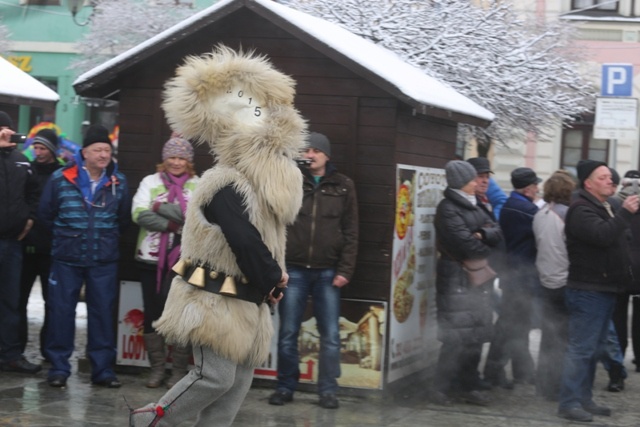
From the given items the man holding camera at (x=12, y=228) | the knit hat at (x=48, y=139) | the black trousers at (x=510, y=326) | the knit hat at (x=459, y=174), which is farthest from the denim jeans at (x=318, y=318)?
the knit hat at (x=48, y=139)

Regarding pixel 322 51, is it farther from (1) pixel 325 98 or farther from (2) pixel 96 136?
(2) pixel 96 136

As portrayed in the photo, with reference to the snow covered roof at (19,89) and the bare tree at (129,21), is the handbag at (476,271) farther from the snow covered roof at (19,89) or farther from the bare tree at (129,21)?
the bare tree at (129,21)

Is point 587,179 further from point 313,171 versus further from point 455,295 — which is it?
point 313,171

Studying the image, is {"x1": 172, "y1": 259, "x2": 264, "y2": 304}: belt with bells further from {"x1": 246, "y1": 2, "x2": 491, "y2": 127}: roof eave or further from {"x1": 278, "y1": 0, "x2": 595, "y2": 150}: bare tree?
{"x1": 278, "y1": 0, "x2": 595, "y2": 150}: bare tree

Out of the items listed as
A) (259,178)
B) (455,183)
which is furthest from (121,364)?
(259,178)

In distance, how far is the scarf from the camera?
336 inches

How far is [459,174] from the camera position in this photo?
29.0 feet

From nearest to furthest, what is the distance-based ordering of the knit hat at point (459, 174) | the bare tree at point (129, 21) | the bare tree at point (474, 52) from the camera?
1. the knit hat at point (459, 174)
2. the bare tree at point (474, 52)
3. the bare tree at point (129, 21)

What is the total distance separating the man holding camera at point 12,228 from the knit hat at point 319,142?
7.43ft

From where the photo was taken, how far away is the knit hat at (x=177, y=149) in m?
8.57

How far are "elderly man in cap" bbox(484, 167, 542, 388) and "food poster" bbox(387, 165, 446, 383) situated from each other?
573 millimetres

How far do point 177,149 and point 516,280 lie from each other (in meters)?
3.00

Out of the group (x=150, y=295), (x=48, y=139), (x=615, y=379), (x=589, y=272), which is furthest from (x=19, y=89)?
(x=615, y=379)

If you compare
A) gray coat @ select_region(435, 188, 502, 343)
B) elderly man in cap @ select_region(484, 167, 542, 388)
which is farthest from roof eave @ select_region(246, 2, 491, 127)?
elderly man in cap @ select_region(484, 167, 542, 388)
